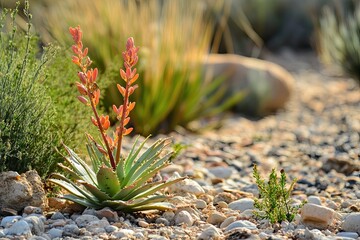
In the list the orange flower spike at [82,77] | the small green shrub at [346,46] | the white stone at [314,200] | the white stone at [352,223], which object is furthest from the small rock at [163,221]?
the small green shrub at [346,46]

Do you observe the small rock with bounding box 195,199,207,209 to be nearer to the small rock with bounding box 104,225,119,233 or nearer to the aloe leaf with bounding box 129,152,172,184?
the aloe leaf with bounding box 129,152,172,184

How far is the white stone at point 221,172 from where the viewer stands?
16.7ft

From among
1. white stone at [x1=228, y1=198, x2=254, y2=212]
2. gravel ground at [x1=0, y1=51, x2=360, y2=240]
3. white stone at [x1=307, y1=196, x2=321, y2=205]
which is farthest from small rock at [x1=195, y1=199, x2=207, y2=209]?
white stone at [x1=307, y1=196, x2=321, y2=205]

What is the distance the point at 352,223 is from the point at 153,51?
3.43m

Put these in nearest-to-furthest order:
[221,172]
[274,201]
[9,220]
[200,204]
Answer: [9,220], [274,201], [200,204], [221,172]

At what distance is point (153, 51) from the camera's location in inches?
263

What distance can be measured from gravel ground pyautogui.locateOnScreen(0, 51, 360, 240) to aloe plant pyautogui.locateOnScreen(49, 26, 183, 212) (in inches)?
3.2

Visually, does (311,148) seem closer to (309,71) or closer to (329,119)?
(329,119)

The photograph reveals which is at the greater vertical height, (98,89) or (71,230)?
(98,89)

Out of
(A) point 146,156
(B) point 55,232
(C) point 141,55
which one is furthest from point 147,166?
(C) point 141,55

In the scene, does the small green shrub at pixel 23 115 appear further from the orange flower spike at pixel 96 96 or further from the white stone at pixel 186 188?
the white stone at pixel 186 188

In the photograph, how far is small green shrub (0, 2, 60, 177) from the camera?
12.2ft

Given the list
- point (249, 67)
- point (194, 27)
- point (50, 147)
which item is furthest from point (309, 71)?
point (50, 147)

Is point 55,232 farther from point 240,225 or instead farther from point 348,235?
point 348,235
